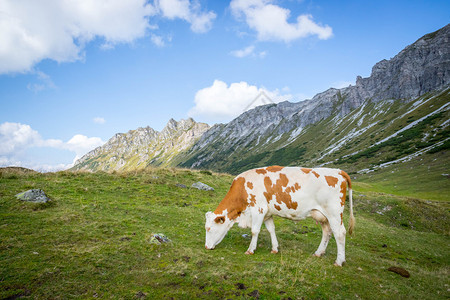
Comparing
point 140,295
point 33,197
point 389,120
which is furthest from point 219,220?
point 389,120

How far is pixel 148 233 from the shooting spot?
31.2 ft

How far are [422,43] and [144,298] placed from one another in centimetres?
23486

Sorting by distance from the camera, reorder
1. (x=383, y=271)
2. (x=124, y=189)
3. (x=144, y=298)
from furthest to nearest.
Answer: (x=124, y=189)
(x=383, y=271)
(x=144, y=298)

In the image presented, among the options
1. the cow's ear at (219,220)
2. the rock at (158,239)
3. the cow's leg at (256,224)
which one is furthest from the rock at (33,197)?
the cow's leg at (256,224)

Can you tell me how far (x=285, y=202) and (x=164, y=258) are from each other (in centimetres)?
518

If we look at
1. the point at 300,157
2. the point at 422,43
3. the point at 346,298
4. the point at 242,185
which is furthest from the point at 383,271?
the point at 422,43

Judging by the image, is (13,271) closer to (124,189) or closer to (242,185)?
(242,185)

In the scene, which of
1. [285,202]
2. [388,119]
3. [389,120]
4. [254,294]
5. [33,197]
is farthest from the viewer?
[388,119]

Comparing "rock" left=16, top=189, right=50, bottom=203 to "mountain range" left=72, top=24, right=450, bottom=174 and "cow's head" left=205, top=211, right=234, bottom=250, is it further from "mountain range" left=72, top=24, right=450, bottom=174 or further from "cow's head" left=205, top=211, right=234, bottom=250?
"mountain range" left=72, top=24, right=450, bottom=174

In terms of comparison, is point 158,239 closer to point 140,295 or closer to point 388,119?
point 140,295

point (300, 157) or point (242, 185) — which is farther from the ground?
point (242, 185)

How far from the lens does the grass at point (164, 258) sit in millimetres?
5820

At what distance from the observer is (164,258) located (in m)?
7.57

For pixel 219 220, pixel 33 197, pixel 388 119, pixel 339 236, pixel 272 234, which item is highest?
pixel 33 197
